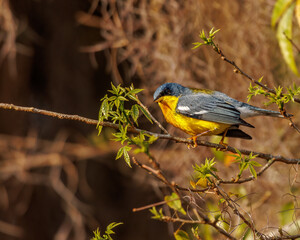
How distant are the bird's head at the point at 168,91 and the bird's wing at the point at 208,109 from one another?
0.19ft

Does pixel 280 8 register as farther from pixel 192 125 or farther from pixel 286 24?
pixel 192 125

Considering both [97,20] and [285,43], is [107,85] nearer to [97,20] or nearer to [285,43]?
[97,20]

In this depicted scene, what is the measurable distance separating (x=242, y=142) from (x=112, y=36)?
147 centimetres

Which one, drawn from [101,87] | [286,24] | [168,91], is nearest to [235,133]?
[168,91]

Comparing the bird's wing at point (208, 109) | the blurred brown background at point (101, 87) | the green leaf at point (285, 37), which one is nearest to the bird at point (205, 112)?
the bird's wing at point (208, 109)

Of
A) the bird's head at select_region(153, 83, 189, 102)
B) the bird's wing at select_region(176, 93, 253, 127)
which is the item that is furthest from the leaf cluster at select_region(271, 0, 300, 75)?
the bird's head at select_region(153, 83, 189, 102)

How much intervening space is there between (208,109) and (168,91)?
29 cm

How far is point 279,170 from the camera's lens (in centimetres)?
326

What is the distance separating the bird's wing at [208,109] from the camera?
2299 millimetres

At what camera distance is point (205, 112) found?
242 centimetres

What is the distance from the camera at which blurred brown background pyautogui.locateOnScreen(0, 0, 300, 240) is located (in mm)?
3336

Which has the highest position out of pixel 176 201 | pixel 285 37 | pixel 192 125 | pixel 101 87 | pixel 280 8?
pixel 280 8

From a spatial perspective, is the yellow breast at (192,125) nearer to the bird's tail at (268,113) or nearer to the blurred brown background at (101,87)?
the bird's tail at (268,113)

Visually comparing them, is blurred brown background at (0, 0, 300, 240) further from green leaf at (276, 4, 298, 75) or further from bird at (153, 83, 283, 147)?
green leaf at (276, 4, 298, 75)
